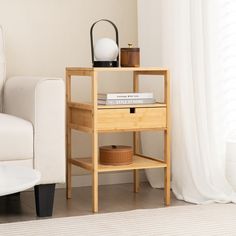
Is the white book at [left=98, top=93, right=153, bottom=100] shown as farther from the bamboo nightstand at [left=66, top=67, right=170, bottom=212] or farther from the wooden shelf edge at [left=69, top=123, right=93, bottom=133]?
the wooden shelf edge at [left=69, top=123, right=93, bottom=133]

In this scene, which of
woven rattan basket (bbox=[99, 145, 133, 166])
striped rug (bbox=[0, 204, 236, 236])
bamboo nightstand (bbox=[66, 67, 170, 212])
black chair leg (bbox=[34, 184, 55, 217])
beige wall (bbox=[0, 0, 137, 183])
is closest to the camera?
striped rug (bbox=[0, 204, 236, 236])

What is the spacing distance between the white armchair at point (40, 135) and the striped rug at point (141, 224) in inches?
7.5

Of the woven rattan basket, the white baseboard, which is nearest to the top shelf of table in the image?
the woven rattan basket

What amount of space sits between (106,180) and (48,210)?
→ 898 mm

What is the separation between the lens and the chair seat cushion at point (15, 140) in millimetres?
2773

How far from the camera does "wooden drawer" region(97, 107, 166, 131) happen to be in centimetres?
307

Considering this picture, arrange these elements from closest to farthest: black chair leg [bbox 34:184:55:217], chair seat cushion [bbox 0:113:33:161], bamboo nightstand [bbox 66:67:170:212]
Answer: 1. chair seat cushion [bbox 0:113:33:161]
2. black chair leg [bbox 34:184:55:217]
3. bamboo nightstand [bbox 66:67:170:212]

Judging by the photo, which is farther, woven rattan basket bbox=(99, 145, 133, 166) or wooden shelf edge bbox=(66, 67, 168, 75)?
woven rattan basket bbox=(99, 145, 133, 166)

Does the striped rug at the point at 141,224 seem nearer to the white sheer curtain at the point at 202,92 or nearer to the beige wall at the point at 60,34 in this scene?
A: the white sheer curtain at the point at 202,92

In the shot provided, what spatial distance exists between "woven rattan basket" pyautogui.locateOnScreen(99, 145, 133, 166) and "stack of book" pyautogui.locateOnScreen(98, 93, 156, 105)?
0.24 m

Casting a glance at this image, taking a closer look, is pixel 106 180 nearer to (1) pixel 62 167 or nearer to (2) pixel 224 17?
(1) pixel 62 167

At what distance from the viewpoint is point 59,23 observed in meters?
3.68

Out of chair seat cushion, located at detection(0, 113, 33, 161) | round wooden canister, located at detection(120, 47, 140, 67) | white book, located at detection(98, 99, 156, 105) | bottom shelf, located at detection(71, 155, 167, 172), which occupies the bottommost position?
bottom shelf, located at detection(71, 155, 167, 172)

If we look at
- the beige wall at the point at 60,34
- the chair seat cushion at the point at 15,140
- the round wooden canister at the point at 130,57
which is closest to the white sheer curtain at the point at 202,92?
the round wooden canister at the point at 130,57
